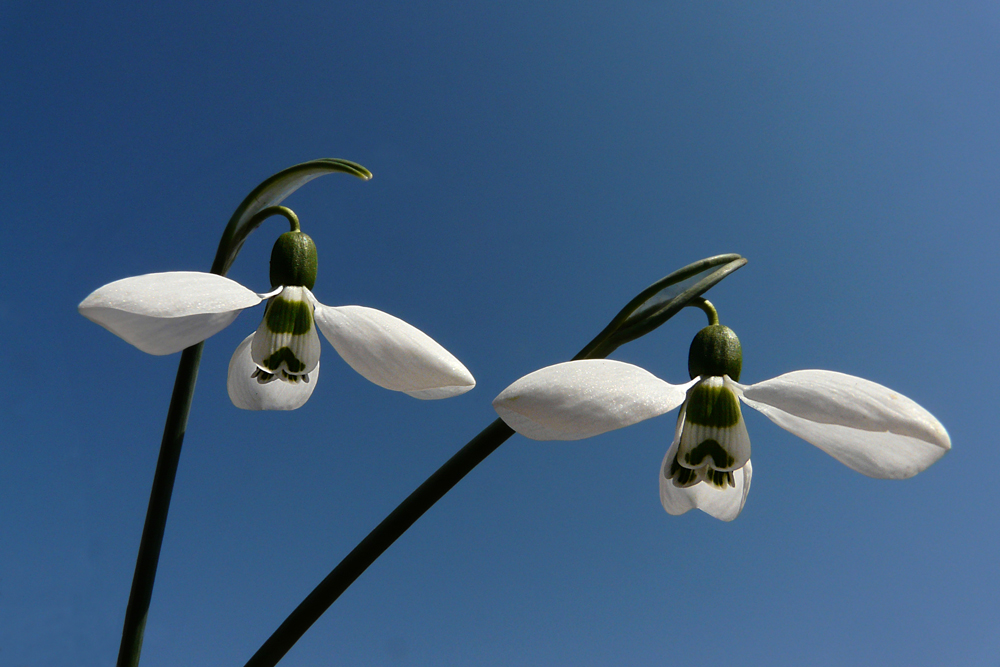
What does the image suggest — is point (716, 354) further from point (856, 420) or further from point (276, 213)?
point (276, 213)

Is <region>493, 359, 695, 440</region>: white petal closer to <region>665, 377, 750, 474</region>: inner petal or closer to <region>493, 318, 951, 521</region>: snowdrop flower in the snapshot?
<region>493, 318, 951, 521</region>: snowdrop flower

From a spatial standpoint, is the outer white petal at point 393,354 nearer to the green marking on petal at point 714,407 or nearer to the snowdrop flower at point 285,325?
the snowdrop flower at point 285,325

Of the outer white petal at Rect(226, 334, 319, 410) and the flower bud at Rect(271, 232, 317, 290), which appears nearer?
the flower bud at Rect(271, 232, 317, 290)

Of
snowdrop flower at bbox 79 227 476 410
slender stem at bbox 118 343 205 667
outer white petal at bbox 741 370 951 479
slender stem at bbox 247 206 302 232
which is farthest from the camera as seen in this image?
slender stem at bbox 118 343 205 667

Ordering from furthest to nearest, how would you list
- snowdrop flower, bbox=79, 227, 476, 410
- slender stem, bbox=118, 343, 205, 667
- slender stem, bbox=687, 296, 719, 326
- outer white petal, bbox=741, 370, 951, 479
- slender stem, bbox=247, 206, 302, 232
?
slender stem, bbox=118, 343, 205, 667 < slender stem, bbox=247, 206, 302, 232 < slender stem, bbox=687, 296, 719, 326 < snowdrop flower, bbox=79, 227, 476, 410 < outer white petal, bbox=741, 370, 951, 479

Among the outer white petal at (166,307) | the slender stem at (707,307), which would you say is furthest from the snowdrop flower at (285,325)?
the slender stem at (707,307)

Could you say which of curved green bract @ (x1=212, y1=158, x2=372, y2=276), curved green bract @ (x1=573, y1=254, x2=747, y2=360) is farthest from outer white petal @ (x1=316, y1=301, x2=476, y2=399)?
curved green bract @ (x1=212, y1=158, x2=372, y2=276)

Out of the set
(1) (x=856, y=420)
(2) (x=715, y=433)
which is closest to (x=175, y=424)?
(2) (x=715, y=433)

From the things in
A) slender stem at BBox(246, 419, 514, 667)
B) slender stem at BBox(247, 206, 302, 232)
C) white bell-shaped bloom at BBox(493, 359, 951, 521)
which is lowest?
slender stem at BBox(246, 419, 514, 667)
